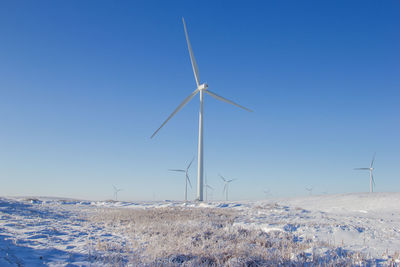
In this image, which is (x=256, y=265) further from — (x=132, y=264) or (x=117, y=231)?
(x=117, y=231)

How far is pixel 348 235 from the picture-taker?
1059 cm

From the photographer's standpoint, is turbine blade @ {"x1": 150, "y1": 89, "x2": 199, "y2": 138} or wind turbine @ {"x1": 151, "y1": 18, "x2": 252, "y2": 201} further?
turbine blade @ {"x1": 150, "y1": 89, "x2": 199, "y2": 138}

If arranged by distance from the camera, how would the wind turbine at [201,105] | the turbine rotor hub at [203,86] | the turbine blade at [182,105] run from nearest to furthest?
the wind turbine at [201,105], the turbine blade at [182,105], the turbine rotor hub at [203,86]

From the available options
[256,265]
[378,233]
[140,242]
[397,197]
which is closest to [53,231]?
[140,242]

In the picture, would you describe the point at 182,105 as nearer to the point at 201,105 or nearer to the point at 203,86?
the point at 201,105

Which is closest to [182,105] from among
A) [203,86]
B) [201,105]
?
[201,105]

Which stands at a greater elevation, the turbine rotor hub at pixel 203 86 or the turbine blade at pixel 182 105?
the turbine rotor hub at pixel 203 86

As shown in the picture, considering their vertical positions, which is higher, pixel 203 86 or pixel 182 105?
pixel 203 86

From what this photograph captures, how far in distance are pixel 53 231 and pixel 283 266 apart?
9432 mm

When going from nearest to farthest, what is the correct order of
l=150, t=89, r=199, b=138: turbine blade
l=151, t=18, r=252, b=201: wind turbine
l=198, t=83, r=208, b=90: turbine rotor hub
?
l=151, t=18, r=252, b=201: wind turbine → l=150, t=89, r=199, b=138: turbine blade → l=198, t=83, r=208, b=90: turbine rotor hub

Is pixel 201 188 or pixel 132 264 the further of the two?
pixel 201 188

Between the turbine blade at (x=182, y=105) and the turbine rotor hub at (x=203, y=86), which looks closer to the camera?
the turbine blade at (x=182, y=105)

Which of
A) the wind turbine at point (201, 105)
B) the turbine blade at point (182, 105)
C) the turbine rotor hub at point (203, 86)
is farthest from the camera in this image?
the turbine rotor hub at point (203, 86)

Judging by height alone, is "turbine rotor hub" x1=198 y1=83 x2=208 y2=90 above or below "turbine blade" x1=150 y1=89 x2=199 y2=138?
above
